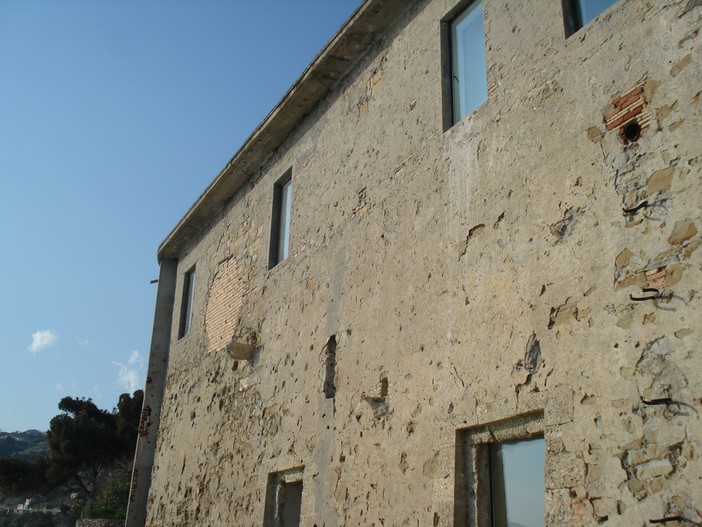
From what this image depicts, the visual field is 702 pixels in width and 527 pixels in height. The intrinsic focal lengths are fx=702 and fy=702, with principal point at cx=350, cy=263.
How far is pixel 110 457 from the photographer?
24297 mm

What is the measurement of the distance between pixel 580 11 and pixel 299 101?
3.86 m

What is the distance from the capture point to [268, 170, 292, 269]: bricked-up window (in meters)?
8.27

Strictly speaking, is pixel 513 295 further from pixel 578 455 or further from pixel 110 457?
pixel 110 457

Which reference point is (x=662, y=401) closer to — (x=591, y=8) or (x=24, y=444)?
(x=591, y=8)

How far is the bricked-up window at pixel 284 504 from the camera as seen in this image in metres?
6.77

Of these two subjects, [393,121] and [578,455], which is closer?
[578,455]

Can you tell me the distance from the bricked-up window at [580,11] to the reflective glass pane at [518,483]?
9.11 feet

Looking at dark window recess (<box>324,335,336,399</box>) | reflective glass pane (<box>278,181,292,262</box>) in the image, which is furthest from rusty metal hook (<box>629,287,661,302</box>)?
reflective glass pane (<box>278,181,292,262</box>)

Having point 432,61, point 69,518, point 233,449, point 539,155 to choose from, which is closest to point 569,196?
point 539,155

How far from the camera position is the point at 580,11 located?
4840mm

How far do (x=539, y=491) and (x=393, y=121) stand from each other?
3545 millimetres

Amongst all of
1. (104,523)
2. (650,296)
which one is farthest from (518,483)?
(104,523)

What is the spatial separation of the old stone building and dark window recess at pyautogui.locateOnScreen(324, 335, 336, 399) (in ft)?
0.07

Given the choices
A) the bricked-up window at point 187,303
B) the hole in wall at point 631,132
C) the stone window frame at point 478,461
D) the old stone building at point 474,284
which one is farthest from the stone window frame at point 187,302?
the hole in wall at point 631,132
